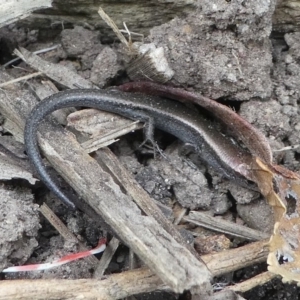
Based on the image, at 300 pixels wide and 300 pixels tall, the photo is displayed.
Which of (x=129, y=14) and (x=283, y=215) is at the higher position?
(x=129, y=14)

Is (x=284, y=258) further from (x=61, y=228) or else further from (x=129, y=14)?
(x=129, y=14)

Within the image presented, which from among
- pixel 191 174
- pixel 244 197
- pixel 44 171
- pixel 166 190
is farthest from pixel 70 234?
pixel 244 197

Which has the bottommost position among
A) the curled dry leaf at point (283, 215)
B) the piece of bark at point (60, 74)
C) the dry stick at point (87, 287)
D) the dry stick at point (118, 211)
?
the curled dry leaf at point (283, 215)

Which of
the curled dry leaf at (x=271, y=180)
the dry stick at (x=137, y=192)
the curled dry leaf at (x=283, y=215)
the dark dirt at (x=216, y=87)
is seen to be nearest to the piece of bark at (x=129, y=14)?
the dark dirt at (x=216, y=87)

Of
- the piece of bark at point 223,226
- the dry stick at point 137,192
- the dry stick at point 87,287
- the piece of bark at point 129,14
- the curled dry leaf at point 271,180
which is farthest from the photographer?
the piece of bark at point 129,14

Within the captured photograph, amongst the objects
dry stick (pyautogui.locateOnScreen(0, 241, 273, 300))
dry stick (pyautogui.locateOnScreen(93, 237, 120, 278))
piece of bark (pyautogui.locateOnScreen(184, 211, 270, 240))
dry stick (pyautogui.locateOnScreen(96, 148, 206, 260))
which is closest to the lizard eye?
piece of bark (pyautogui.locateOnScreen(184, 211, 270, 240))

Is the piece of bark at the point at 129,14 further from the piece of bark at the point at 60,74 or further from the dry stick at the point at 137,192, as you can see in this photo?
the dry stick at the point at 137,192

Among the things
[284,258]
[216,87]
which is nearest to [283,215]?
[284,258]
